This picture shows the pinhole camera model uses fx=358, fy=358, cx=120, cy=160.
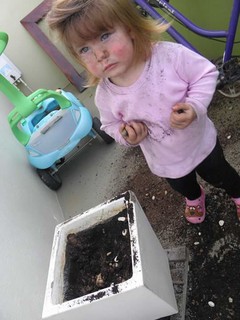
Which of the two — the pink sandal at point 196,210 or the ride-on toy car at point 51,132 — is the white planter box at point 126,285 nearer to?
the pink sandal at point 196,210

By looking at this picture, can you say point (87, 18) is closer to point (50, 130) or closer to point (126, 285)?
point (126, 285)

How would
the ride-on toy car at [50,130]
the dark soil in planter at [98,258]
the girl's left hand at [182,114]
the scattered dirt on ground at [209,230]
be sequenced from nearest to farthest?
the girl's left hand at [182,114] → the dark soil in planter at [98,258] → the scattered dirt on ground at [209,230] → the ride-on toy car at [50,130]

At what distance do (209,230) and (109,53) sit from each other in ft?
2.67

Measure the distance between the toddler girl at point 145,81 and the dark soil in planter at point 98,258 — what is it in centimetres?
24

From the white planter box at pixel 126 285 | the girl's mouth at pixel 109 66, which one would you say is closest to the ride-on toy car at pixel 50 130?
the white planter box at pixel 126 285

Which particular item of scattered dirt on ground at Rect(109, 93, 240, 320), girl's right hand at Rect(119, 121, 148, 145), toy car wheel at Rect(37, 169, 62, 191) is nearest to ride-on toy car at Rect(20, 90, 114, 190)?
toy car wheel at Rect(37, 169, 62, 191)

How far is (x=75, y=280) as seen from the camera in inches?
41.7

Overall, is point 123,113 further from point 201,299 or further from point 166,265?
point 201,299

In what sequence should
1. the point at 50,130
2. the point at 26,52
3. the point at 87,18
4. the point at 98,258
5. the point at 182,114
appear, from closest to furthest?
the point at 87,18, the point at 182,114, the point at 98,258, the point at 50,130, the point at 26,52

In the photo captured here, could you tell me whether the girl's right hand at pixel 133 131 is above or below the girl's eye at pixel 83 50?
below

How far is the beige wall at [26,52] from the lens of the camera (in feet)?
7.86

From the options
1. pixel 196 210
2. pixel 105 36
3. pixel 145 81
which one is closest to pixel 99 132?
pixel 196 210

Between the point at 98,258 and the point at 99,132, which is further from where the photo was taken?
the point at 99,132

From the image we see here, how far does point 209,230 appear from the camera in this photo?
1355 mm
